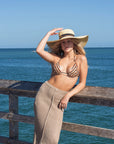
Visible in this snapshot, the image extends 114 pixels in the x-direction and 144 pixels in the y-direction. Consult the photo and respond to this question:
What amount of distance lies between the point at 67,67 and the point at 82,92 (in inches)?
14.7

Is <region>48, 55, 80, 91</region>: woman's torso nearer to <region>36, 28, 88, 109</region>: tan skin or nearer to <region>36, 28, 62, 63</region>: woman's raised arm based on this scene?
<region>36, 28, 88, 109</region>: tan skin

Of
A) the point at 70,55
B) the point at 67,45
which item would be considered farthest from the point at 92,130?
the point at 67,45

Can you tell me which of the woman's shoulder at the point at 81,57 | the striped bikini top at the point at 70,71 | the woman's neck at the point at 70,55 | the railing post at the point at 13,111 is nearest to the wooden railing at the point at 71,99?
the railing post at the point at 13,111

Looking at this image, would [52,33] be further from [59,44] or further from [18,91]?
[18,91]

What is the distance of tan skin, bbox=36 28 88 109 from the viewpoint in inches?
110

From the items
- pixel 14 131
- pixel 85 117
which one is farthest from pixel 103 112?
pixel 14 131

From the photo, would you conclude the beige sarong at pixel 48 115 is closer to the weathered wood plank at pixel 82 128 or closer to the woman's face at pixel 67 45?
the weathered wood plank at pixel 82 128

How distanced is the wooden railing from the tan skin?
3.6 inches

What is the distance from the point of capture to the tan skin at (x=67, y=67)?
2.80 meters

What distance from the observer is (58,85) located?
2.94m

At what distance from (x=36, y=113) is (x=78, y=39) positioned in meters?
1.03

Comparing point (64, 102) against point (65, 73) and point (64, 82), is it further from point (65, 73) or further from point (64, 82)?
point (65, 73)

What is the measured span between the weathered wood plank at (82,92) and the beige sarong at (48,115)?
0.53 feet

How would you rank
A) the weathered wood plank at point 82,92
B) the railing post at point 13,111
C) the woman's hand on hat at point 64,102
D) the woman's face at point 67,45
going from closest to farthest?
the weathered wood plank at point 82,92, the woman's hand on hat at point 64,102, the woman's face at point 67,45, the railing post at point 13,111
